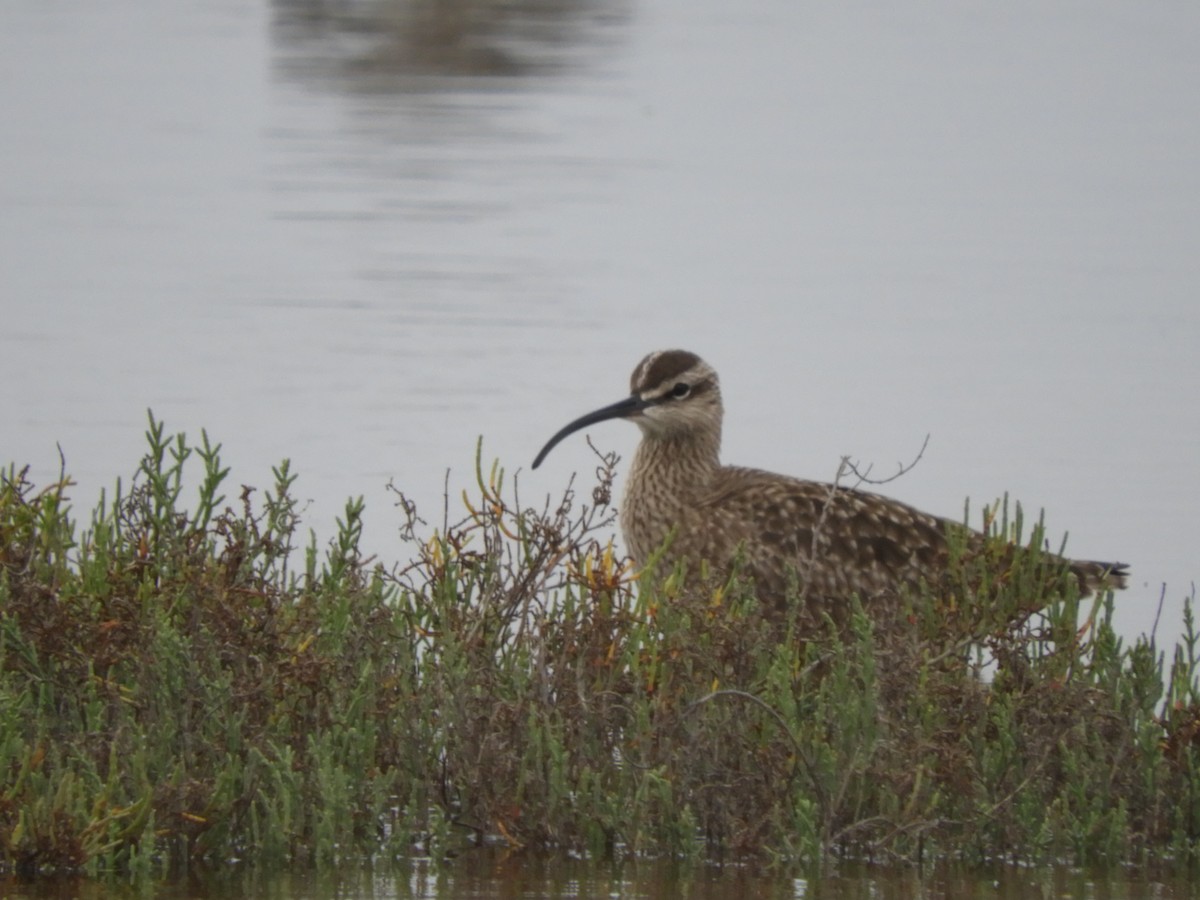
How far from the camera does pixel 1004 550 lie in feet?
28.1

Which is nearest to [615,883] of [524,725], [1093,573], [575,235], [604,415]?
[524,725]

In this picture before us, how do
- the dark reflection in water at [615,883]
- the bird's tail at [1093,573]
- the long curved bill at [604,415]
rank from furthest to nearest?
the long curved bill at [604,415]
the bird's tail at [1093,573]
the dark reflection in water at [615,883]

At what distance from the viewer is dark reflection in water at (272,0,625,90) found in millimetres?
20141

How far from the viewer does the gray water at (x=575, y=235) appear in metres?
11.9

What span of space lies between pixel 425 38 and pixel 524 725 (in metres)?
14.9

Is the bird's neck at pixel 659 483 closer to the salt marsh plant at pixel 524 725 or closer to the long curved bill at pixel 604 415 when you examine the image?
the long curved bill at pixel 604 415

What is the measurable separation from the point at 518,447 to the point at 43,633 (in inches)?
198

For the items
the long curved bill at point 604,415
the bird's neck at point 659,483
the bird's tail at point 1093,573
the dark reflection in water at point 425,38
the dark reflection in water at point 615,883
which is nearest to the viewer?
the dark reflection in water at point 615,883

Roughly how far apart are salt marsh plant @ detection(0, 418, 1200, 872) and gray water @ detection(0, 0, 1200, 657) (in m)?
2.80

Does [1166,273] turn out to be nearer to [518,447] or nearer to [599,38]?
[518,447]

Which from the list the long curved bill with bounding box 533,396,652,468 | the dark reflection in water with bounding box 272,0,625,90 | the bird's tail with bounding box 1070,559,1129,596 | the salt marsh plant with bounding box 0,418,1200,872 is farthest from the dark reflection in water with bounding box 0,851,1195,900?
the dark reflection in water with bounding box 272,0,625,90

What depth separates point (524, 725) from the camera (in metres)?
6.60

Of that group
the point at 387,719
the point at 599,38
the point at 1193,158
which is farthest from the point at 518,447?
the point at 599,38

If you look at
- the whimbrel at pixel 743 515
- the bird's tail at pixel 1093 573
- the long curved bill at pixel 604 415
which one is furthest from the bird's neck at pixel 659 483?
the bird's tail at pixel 1093 573
